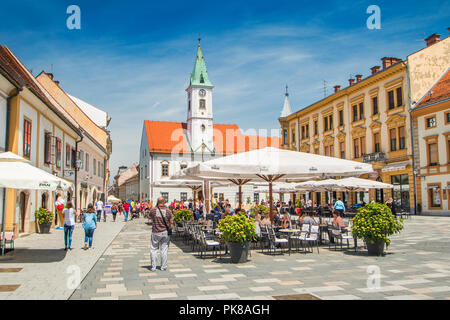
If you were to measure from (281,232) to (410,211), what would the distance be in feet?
74.4

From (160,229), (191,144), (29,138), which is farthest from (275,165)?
(191,144)

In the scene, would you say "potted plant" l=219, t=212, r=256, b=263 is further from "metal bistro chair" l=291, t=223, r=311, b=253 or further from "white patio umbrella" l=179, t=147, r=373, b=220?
"metal bistro chair" l=291, t=223, r=311, b=253

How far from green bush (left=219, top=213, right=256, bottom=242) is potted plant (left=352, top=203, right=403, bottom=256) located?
3222 millimetres

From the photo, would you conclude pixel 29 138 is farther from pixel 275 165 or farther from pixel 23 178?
pixel 275 165

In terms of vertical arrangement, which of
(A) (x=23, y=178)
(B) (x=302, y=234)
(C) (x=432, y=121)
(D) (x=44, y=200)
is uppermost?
(C) (x=432, y=121)

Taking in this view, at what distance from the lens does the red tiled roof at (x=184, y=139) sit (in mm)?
63469

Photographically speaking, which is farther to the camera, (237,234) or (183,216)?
(183,216)

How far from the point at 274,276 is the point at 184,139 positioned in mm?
57780

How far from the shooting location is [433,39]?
3478 centimetres

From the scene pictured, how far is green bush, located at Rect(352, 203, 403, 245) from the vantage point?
430 inches

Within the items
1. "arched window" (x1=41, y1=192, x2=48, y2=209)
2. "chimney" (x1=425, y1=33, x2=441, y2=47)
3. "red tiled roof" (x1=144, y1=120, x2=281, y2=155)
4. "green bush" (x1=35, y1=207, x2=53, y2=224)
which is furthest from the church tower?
"green bush" (x1=35, y1=207, x2=53, y2=224)

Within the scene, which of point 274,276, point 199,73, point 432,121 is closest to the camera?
point 274,276

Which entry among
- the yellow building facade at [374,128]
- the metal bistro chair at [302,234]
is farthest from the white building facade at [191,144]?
the metal bistro chair at [302,234]

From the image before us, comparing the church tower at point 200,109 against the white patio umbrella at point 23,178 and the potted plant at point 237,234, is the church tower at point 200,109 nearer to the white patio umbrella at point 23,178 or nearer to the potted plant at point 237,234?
the white patio umbrella at point 23,178
